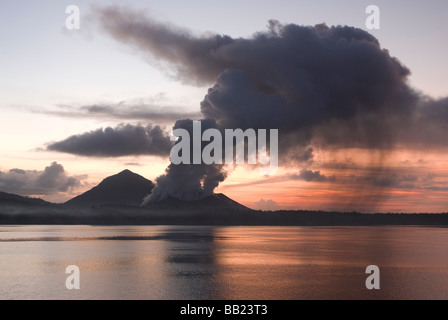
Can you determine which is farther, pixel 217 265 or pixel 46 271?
pixel 217 265

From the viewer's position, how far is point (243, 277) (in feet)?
214

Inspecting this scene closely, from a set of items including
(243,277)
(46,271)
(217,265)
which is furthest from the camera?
(217,265)

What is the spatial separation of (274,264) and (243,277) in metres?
18.6

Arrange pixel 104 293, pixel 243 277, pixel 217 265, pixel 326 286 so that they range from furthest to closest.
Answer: pixel 217 265 → pixel 243 277 → pixel 326 286 → pixel 104 293

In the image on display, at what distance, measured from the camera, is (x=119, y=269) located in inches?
2904
